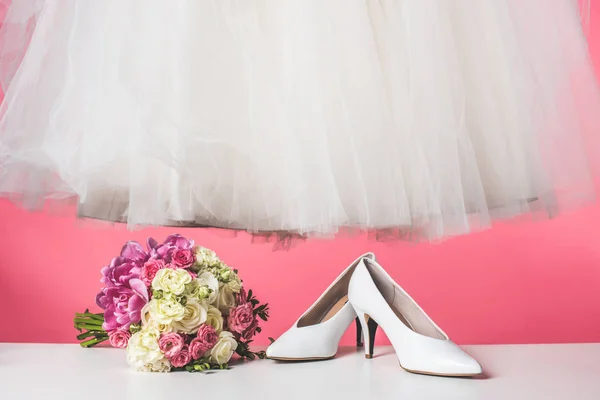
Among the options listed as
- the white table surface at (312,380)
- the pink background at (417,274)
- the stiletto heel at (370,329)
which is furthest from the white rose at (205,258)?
the pink background at (417,274)

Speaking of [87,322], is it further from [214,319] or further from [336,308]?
[336,308]

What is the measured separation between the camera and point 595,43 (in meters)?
2.02

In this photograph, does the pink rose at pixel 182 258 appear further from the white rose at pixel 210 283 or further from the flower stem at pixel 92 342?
the flower stem at pixel 92 342

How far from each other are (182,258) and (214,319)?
13 cm

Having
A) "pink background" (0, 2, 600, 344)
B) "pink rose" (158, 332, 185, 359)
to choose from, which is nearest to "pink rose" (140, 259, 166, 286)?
"pink rose" (158, 332, 185, 359)

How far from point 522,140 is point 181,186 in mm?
558

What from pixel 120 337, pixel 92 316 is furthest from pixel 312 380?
pixel 92 316

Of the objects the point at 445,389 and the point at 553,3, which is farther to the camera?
the point at 553,3

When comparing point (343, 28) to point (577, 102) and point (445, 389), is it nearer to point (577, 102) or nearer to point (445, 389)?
point (577, 102)

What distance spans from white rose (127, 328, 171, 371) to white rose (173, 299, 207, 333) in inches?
1.7

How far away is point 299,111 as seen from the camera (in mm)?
937

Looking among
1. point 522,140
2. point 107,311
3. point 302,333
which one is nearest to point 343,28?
point 522,140

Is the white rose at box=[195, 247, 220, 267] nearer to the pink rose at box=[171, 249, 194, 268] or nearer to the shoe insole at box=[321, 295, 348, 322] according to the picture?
the pink rose at box=[171, 249, 194, 268]

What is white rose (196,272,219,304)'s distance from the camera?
3.69 feet
